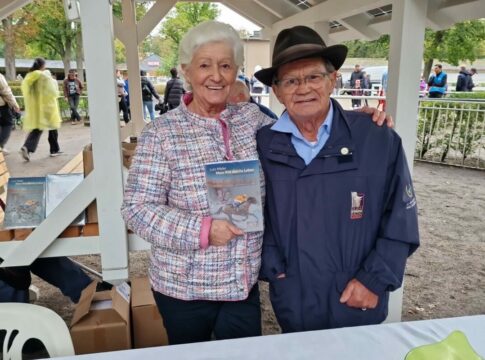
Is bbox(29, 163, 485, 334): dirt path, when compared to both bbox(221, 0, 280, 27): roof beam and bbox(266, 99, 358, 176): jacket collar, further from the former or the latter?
bbox(221, 0, 280, 27): roof beam

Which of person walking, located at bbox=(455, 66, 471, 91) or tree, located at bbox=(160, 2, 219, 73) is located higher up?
tree, located at bbox=(160, 2, 219, 73)

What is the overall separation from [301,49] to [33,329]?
4.60 ft

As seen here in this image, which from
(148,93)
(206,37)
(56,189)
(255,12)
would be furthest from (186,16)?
(206,37)

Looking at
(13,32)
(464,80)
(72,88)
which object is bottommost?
(72,88)

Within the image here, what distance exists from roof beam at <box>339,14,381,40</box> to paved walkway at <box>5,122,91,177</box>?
558cm

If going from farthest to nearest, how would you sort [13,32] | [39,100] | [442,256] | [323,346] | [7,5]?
1. [13,32]
2. [39,100]
3. [442,256]
4. [7,5]
5. [323,346]

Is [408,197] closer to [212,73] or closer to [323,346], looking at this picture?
[323,346]

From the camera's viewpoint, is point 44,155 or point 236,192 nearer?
point 236,192

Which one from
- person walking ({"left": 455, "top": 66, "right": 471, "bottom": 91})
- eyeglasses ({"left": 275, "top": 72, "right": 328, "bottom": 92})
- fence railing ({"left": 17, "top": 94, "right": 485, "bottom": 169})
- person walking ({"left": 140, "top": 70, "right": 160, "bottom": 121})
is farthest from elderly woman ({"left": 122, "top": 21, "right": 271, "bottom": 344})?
person walking ({"left": 455, "top": 66, "right": 471, "bottom": 91})

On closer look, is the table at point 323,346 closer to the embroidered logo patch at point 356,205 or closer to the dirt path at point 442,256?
the embroidered logo patch at point 356,205

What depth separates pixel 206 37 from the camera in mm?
1583

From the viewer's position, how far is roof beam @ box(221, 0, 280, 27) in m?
5.66

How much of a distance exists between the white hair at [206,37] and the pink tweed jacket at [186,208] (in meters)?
0.21

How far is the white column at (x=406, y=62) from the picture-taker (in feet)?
8.14
